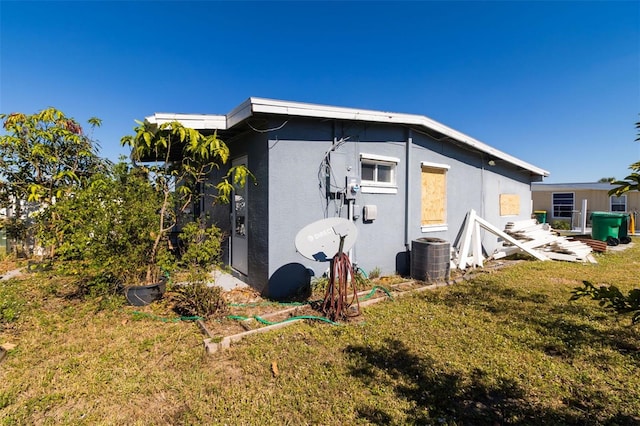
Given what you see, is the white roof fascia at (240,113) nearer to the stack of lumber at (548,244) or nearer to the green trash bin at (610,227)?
the stack of lumber at (548,244)

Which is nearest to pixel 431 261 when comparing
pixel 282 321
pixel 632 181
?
pixel 282 321

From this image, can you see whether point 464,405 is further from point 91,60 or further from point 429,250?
point 91,60

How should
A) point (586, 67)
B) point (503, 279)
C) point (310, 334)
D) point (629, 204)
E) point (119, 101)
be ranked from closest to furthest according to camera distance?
point (310, 334), point (503, 279), point (586, 67), point (119, 101), point (629, 204)

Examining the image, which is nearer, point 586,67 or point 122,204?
point 122,204

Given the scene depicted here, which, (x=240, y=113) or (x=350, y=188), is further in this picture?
(x=350, y=188)

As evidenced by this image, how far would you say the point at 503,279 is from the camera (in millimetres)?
6590

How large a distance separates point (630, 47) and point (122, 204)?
985 centimetres

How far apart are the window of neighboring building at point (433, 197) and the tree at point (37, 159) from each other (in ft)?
25.4

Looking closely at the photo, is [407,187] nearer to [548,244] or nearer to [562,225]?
[548,244]

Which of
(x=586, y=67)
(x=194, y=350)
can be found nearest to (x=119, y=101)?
(x=194, y=350)

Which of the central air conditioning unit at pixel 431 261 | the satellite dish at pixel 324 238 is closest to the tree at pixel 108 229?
the satellite dish at pixel 324 238

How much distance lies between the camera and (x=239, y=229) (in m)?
6.38

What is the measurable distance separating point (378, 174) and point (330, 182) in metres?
1.36

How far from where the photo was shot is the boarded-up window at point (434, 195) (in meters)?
7.52
